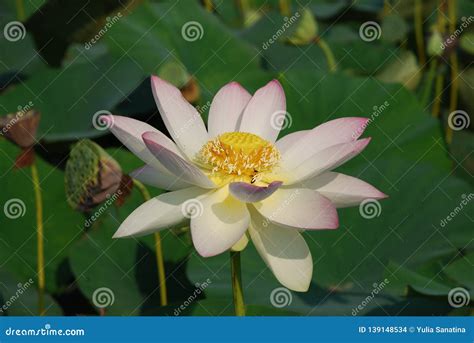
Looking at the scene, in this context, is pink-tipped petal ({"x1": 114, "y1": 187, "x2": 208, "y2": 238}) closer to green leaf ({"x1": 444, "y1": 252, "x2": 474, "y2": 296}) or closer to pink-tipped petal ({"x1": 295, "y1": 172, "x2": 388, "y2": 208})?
pink-tipped petal ({"x1": 295, "y1": 172, "x2": 388, "y2": 208})

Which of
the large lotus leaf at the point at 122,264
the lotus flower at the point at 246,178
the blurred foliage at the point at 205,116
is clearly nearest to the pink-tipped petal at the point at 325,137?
the lotus flower at the point at 246,178

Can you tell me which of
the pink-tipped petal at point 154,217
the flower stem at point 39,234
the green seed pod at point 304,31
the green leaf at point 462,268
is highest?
the green seed pod at point 304,31

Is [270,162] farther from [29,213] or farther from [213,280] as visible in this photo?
[29,213]

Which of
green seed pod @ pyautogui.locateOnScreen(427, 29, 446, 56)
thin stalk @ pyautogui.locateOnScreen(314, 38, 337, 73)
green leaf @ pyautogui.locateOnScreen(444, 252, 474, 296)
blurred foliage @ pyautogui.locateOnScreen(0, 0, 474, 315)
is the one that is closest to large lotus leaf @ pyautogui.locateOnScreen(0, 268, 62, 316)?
blurred foliage @ pyautogui.locateOnScreen(0, 0, 474, 315)

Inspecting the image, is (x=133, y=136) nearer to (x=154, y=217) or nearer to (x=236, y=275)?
(x=154, y=217)

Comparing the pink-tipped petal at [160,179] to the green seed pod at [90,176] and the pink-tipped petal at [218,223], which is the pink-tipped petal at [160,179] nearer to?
the pink-tipped petal at [218,223]

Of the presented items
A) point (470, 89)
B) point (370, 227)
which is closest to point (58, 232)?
point (370, 227)
